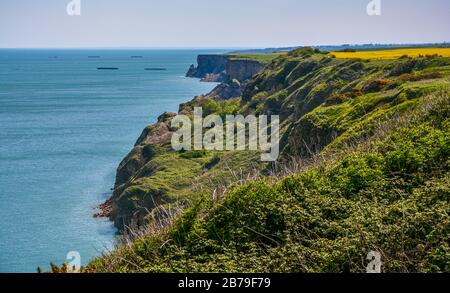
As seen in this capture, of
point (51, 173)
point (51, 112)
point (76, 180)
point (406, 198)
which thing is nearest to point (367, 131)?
point (406, 198)

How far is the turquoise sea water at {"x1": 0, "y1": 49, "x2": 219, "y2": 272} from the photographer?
4662 centimetres

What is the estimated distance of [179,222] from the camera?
1736cm

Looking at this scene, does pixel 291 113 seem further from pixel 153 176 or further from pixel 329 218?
pixel 329 218

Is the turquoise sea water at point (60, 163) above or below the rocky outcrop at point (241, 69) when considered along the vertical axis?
below

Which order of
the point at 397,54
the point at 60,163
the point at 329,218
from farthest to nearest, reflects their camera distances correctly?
the point at 397,54 → the point at 60,163 → the point at 329,218

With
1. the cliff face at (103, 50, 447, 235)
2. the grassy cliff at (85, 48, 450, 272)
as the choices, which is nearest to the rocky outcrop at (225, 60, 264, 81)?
the cliff face at (103, 50, 447, 235)

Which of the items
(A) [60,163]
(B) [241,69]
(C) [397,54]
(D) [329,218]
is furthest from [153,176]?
(B) [241,69]

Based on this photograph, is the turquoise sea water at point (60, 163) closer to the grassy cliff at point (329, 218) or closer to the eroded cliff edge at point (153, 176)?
the eroded cliff edge at point (153, 176)

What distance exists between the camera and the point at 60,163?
75.1 meters

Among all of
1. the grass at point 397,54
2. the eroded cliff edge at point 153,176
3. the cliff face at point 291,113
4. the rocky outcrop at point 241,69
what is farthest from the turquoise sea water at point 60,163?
the grass at point 397,54

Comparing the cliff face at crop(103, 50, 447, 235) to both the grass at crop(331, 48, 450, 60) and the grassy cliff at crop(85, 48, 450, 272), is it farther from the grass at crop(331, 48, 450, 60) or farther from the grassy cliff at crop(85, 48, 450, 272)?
the grass at crop(331, 48, 450, 60)

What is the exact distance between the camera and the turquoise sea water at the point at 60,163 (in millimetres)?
46625
